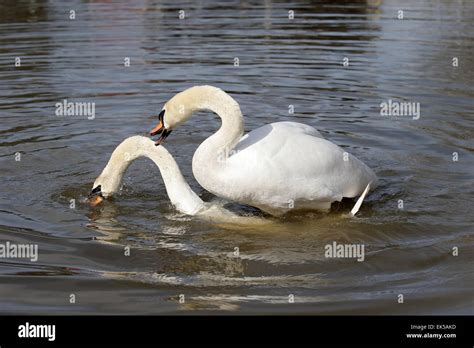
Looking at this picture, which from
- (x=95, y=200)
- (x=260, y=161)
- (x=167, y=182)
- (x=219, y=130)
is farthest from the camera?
(x=95, y=200)

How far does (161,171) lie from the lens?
8.10 m

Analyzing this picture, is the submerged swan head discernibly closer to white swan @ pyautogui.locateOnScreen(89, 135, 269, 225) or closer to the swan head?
the swan head

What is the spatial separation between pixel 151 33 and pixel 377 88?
7642 millimetres

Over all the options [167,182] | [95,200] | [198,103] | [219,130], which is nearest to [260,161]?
[219,130]

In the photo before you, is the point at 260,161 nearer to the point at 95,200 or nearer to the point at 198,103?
the point at 198,103

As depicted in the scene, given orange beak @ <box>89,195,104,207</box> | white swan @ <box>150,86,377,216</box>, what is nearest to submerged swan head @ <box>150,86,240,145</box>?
white swan @ <box>150,86,377,216</box>

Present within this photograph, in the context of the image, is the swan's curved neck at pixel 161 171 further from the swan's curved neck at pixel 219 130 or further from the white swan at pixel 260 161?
the swan's curved neck at pixel 219 130

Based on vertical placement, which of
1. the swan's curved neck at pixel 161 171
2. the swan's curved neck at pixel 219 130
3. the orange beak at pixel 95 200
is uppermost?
the swan's curved neck at pixel 219 130

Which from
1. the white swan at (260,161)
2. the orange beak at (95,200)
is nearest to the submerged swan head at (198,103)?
the white swan at (260,161)

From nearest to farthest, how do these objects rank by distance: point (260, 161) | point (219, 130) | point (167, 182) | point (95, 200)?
point (260, 161), point (219, 130), point (167, 182), point (95, 200)

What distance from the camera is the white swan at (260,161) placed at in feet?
23.8

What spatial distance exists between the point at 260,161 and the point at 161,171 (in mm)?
1229
